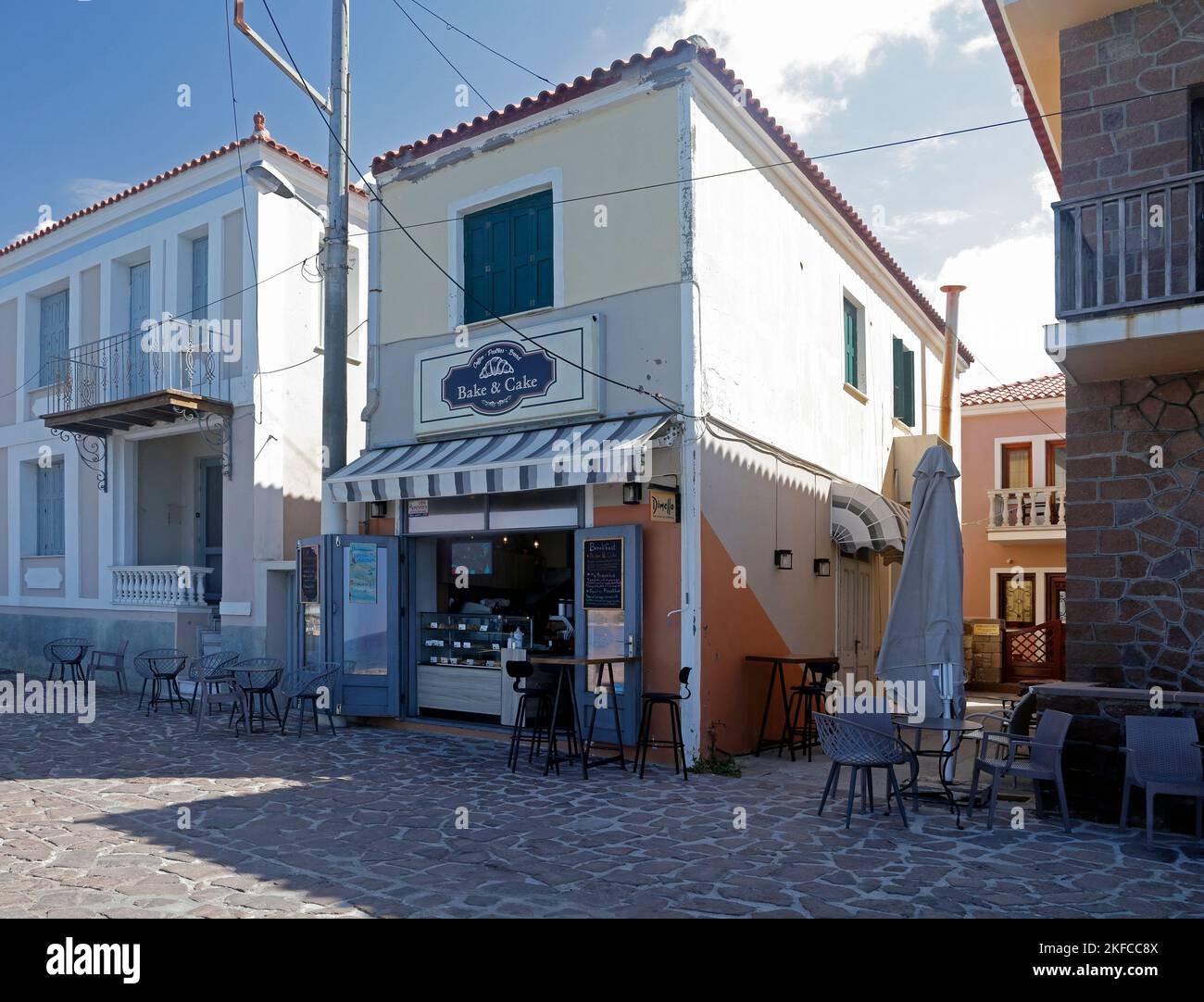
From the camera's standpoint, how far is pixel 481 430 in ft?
38.7

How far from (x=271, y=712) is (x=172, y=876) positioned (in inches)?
296

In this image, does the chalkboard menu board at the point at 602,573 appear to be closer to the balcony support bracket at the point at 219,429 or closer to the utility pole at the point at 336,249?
the utility pole at the point at 336,249

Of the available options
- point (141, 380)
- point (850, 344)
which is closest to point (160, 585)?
point (141, 380)

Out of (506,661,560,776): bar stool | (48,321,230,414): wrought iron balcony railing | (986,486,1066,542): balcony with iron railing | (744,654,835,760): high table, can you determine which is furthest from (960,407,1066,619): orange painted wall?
(48,321,230,414): wrought iron balcony railing

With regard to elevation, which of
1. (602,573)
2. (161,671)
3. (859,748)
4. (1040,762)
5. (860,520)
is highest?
(860,520)

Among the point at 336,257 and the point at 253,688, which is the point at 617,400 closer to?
the point at 336,257

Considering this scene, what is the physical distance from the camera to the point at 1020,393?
2327 centimetres

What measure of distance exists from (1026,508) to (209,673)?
17240mm

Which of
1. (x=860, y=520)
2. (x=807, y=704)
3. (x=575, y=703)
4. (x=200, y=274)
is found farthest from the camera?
(x=200, y=274)

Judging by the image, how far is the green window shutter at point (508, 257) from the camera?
11.6 meters

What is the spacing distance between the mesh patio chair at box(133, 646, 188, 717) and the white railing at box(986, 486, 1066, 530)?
1678cm

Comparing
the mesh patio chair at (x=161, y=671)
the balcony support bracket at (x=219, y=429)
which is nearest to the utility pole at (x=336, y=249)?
the balcony support bracket at (x=219, y=429)

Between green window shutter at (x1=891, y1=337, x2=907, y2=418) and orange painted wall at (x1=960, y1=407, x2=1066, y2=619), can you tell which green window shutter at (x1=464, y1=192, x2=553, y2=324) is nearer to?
green window shutter at (x1=891, y1=337, x2=907, y2=418)
